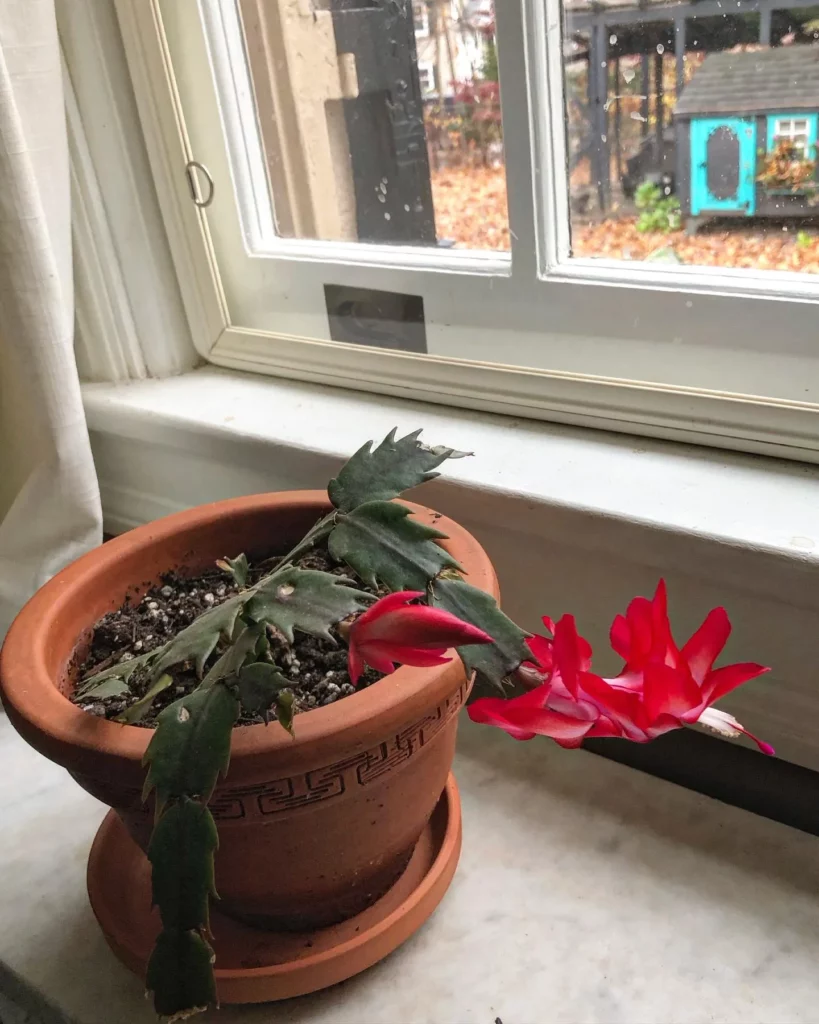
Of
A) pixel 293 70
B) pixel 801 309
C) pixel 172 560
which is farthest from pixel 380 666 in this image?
pixel 293 70

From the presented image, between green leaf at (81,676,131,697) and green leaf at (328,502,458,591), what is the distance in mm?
170

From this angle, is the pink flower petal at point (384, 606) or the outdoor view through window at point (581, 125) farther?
the outdoor view through window at point (581, 125)

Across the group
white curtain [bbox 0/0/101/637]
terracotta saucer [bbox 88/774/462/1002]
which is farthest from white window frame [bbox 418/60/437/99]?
terracotta saucer [bbox 88/774/462/1002]

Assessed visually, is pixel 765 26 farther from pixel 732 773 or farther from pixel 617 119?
pixel 732 773

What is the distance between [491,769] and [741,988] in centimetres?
28

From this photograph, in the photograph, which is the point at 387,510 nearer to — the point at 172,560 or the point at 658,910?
the point at 172,560

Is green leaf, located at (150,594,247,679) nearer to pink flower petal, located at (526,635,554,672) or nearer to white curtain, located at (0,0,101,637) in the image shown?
pink flower petal, located at (526,635,554,672)

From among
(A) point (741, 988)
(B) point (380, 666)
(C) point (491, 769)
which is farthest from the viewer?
(C) point (491, 769)

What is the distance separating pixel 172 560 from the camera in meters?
0.77

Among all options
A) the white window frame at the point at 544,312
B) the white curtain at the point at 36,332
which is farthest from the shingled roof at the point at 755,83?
the white curtain at the point at 36,332

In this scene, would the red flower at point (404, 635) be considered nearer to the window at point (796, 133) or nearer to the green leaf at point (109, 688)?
the green leaf at point (109, 688)

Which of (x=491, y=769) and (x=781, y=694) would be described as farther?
(x=491, y=769)

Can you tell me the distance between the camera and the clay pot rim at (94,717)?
53 cm

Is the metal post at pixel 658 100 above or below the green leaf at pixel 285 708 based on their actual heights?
above
